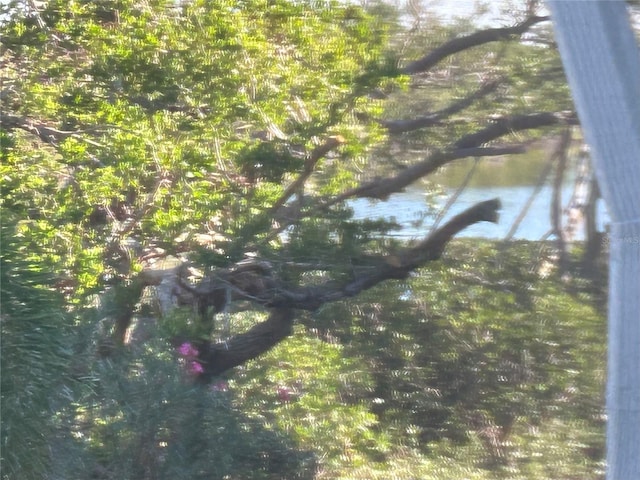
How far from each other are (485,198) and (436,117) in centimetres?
46

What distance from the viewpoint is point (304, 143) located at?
4070mm

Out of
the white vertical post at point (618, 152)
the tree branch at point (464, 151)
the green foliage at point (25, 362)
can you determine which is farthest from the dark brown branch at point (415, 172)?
the white vertical post at point (618, 152)

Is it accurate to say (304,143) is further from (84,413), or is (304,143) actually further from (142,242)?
(84,413)

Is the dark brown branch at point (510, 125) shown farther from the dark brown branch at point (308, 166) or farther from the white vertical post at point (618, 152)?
the white vertical post at point (618, 152)

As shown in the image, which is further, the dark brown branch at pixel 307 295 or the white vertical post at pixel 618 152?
the dark brown branch at pixel 307 295

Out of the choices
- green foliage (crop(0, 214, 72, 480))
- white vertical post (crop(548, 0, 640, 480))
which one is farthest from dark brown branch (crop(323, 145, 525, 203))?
white vertical post (crop(548, 0, 640, 480))

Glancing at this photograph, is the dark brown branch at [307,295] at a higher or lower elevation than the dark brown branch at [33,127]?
lower

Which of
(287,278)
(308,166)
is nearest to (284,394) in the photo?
(287,278)

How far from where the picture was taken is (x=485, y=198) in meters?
3.67

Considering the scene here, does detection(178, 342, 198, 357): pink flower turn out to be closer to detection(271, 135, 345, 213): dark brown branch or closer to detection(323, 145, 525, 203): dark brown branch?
detection(271, 135, 345, 213): dark brown branch

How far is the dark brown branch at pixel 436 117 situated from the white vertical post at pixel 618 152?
1.78m

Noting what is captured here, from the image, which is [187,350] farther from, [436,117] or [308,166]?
[436,117]

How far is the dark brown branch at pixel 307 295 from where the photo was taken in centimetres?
371

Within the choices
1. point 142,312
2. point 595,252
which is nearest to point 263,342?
point 142,312
